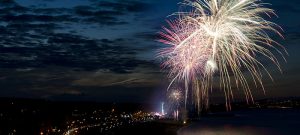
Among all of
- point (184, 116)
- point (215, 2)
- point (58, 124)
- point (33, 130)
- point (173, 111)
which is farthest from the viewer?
point (173, 111)

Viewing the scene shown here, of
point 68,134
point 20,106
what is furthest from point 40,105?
point 68,134

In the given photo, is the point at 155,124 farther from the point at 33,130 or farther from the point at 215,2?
the point at 215,2

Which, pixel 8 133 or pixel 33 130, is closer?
pixel 8 133

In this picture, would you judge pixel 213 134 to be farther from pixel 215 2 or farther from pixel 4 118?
pixel 215 2

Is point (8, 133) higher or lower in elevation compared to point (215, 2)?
lower

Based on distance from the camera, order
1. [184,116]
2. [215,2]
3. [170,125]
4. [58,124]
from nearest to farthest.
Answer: [215,2]
[58,124]
[170,125]
[184,116]

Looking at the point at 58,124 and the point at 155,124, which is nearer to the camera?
the point at 58,124

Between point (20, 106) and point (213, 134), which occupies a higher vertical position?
point (20, 106)

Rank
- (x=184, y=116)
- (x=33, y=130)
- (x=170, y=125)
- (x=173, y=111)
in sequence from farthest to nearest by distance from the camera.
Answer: (x=173, y=111) < (x=184, y=116) < (x=170, y=125) < (x=33, y=130)

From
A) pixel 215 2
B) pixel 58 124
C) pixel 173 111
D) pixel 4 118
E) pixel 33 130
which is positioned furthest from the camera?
pixel 173 111

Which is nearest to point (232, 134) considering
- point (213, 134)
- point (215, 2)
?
point (213, 134)
